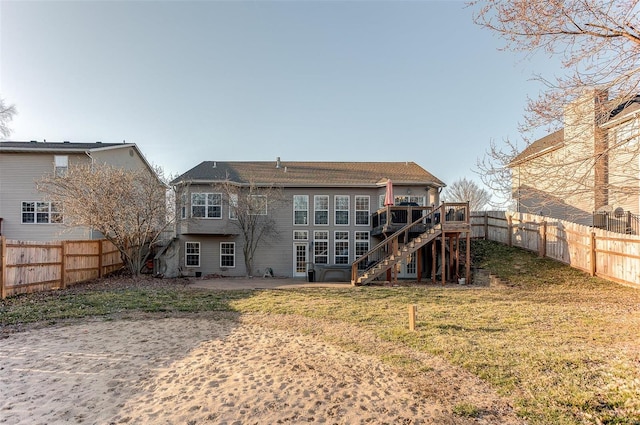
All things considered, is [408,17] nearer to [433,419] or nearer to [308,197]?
[308,197]

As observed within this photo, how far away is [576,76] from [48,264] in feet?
51.5

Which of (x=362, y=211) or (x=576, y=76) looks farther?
(x=362, y=211)

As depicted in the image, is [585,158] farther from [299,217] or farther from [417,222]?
[299,217]

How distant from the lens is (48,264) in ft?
37.4

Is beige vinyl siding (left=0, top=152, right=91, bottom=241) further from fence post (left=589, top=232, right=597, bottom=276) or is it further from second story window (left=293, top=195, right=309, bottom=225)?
fence post (left=589, top=232, right=597, bottom=276)

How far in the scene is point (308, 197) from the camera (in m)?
18.9

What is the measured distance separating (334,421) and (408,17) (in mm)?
13728

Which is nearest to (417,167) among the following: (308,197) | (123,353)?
(308,197)

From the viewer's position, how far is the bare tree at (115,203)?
13.2m

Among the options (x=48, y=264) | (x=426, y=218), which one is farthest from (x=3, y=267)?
(x=426, y=218)

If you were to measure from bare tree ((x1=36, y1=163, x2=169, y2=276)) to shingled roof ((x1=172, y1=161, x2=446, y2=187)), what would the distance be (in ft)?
10.4

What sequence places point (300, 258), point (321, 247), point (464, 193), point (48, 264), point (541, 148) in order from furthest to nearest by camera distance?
1. point (464, 193)
2. point (321, 247)
3. point (300, 258)
4. point (48, 264)
5. point (541, 148)

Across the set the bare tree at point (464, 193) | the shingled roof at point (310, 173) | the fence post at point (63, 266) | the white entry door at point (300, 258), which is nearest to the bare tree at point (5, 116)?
the shingled roof at point (310, 173)

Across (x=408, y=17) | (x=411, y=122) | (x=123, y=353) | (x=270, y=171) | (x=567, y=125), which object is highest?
(x=408, y=17)
